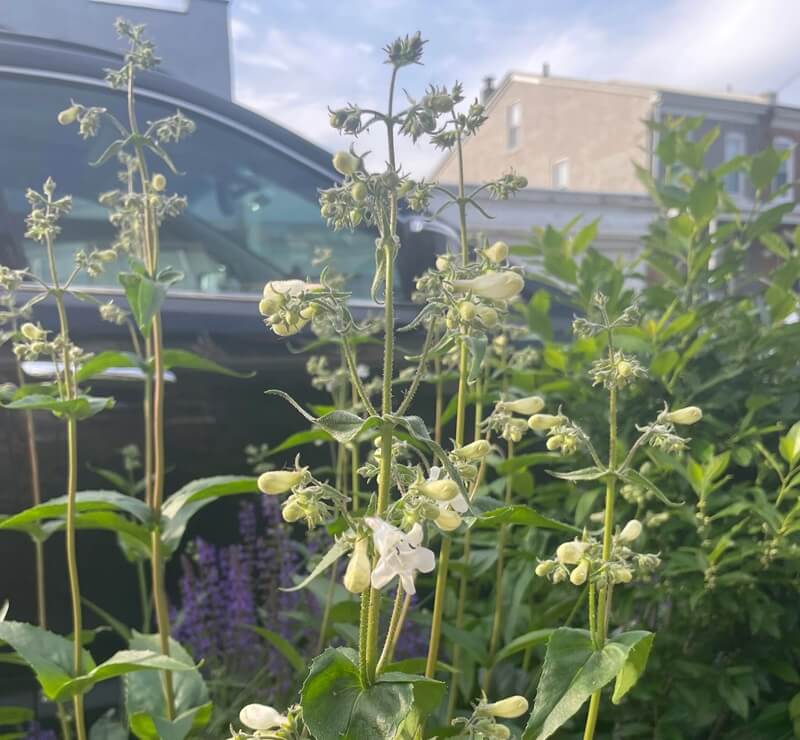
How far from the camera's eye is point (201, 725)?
50.7 inches

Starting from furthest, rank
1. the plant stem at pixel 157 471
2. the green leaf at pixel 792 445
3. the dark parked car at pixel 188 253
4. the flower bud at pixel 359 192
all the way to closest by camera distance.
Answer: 1. the dark parked car at pixel 188 253
2. the green leaf at pixel 792 445
3. the plant stem at pixel 157 471
4. the flower bud at pixel 359 192

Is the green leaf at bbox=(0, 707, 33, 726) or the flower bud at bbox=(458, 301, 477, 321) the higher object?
the flower bud at bbox=(458, 301, 477, 321)

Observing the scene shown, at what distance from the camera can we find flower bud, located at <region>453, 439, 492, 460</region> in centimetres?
88

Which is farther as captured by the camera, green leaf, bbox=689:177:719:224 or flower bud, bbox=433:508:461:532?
green leaf, bbox=689:177:719:224

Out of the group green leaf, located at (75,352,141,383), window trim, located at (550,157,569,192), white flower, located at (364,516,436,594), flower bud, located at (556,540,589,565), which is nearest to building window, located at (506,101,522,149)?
window trim, located at (550,157,569,192)

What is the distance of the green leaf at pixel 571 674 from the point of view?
2.92 feet

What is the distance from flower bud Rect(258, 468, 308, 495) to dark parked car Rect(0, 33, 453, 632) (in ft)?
5.06

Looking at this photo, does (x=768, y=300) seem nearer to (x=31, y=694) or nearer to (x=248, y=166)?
(x=248, y=166)

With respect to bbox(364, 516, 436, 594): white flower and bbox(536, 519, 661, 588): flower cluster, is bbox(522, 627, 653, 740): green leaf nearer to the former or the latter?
bbox(536, 519, 661, 588): flower cluster

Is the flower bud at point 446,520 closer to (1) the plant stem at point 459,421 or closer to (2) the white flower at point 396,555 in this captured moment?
(2) the white flower at point 396,555

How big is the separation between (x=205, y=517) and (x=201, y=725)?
1147mm

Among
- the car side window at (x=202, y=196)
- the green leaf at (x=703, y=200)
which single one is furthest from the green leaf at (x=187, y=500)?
the green leaf at (x=703, y=200)

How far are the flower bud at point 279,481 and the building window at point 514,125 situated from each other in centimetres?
2951

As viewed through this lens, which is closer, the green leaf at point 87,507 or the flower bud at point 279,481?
the flower bud at point 279,481
